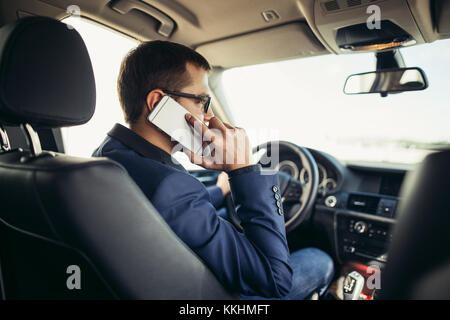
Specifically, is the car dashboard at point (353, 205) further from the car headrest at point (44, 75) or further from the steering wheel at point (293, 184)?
the car headrest at point (44, 75)

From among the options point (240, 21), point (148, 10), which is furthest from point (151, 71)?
point (240, 21)

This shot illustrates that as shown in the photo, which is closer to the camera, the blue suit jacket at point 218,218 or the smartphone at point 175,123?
the blue suit jacket at point 218,218

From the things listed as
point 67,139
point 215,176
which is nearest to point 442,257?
point 67,139

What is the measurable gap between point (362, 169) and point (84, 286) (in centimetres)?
242

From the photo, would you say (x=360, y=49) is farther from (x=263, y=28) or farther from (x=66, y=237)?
(x=66, y=237)

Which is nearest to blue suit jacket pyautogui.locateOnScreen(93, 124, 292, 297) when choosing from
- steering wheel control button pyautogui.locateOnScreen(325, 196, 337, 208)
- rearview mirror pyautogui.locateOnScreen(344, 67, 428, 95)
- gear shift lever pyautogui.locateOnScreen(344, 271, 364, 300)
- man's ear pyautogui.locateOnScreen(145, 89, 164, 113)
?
man's ear pyautogui.locateOnScreen(145, 89, 164, 113)

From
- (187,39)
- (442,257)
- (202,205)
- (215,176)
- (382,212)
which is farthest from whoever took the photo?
(215,176)

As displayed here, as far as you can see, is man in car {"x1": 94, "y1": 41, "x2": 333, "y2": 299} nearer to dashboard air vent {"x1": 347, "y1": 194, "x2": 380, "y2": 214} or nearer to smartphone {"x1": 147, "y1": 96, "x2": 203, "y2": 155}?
smartphone {"x1": 147, "y1": 96, "x2": 203, "y2": 155}

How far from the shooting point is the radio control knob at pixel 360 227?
2207 mm

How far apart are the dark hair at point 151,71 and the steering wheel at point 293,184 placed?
4.40 feet

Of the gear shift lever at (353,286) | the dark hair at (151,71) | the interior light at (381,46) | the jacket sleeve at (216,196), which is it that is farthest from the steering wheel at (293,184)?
the dark hair at (151,71)

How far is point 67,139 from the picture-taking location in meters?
2.29

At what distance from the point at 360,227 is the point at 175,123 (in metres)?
1.68

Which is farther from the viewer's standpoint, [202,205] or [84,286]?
[202,205]
